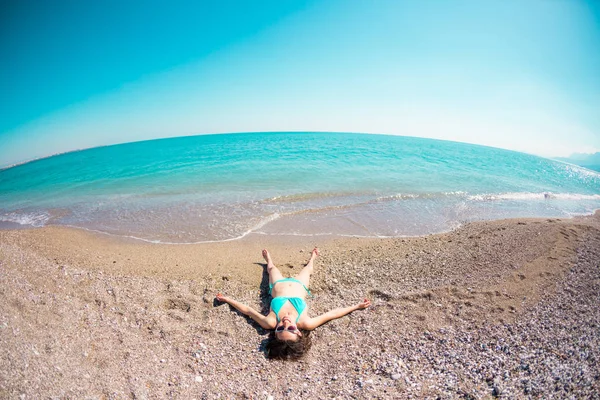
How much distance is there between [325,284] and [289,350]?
7.72 feet

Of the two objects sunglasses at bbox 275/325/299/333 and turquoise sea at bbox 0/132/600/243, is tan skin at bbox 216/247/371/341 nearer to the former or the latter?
sunglasses at bbox 275/325/299/333

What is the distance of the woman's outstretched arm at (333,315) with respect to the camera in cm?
497

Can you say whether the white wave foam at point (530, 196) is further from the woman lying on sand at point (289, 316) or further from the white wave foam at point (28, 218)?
the white wave foam at point (28, 218)

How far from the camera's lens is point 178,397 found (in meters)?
3.61

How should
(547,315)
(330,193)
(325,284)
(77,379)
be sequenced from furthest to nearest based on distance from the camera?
(330,193), (325,284), (547,315), (77,379)

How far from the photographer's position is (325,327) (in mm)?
5121

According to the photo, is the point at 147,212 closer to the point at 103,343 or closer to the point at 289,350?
the point at 103,343

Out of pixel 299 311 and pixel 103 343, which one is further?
pixel 299 311

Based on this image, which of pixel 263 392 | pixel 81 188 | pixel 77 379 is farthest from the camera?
pixel 81 188

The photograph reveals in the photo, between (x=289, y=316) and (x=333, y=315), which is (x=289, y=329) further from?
(x=333, y=315)

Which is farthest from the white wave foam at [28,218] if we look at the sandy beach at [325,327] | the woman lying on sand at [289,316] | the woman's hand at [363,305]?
the woman's hand at [363,305]

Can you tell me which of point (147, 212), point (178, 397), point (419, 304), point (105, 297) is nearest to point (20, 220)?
point (147, 212)

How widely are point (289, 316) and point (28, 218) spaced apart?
55.9 feet

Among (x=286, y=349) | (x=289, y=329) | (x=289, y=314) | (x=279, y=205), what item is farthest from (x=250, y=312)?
(x=279, y=205)
